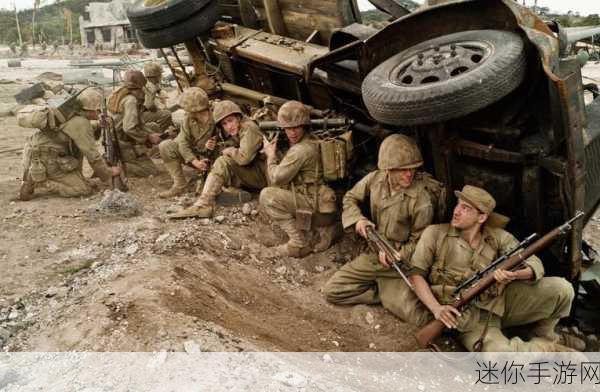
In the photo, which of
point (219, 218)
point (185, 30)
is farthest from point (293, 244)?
point (185, 30)

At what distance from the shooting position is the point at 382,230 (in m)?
4.66

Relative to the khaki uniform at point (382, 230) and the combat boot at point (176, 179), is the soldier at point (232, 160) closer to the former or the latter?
the combat boot at point (176, 179)

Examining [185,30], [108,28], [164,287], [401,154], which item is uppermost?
[185,30]

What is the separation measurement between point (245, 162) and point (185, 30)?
7.20ft

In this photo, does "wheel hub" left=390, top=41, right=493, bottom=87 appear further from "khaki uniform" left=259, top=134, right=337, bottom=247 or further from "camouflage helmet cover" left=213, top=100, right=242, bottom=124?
"camouflage helmet cover" left=213, top=100, right=242, bottom=124

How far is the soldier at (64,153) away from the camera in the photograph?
20.9 ft

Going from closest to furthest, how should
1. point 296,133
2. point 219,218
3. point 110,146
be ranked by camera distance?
point 296,133
point 219,218
point 110,146

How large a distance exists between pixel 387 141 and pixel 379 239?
2.62ft

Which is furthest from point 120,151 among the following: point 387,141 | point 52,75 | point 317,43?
point 52,75

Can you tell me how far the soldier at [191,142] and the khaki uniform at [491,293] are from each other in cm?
317

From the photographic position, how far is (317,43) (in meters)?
6.46

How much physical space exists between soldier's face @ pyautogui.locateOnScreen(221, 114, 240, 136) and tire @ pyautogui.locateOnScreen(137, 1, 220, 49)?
1650mm

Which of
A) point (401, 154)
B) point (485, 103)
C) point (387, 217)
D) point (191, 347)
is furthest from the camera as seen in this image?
point (387, 217)

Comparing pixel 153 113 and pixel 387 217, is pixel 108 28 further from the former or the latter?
pixel 387 217
